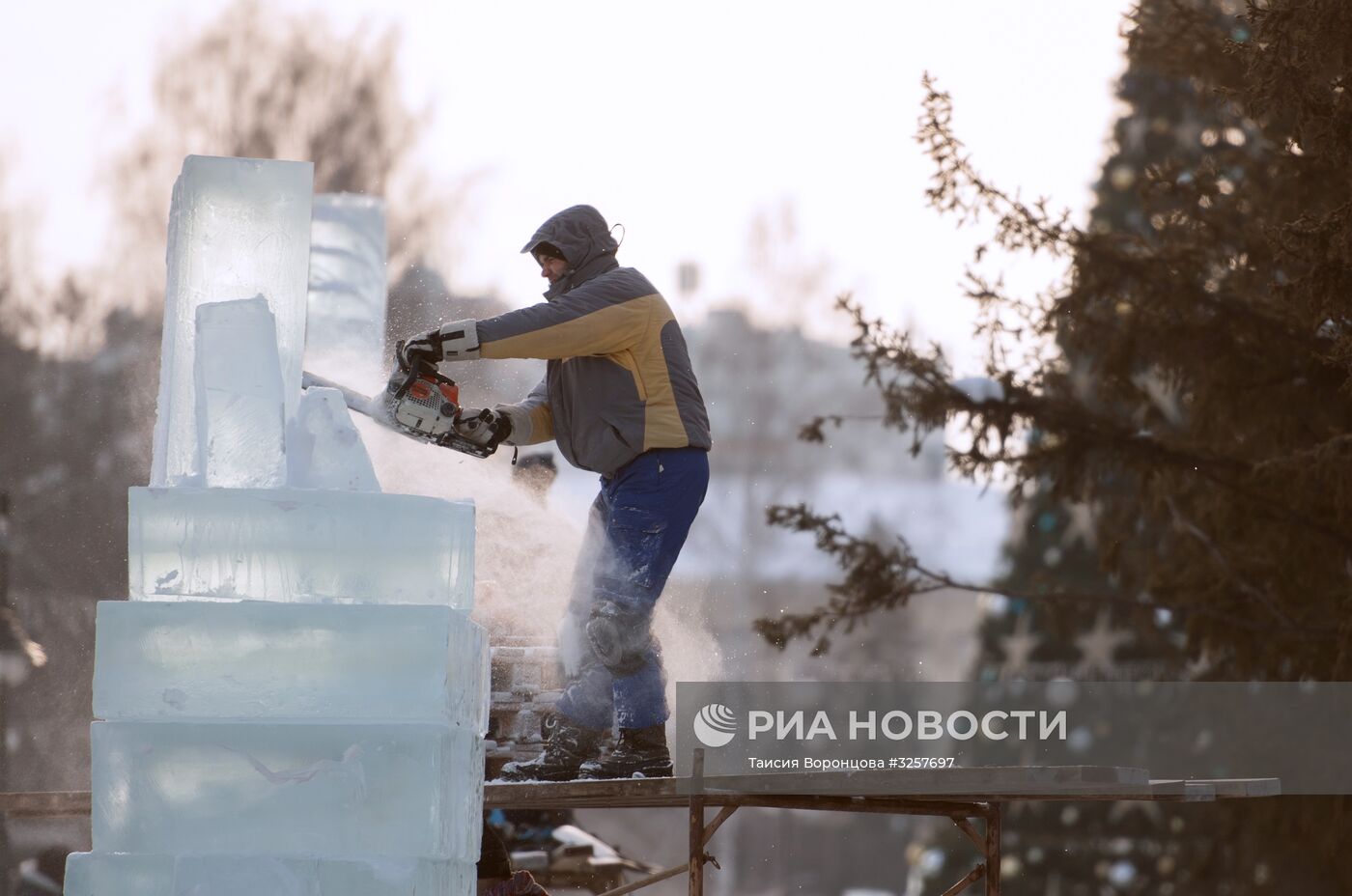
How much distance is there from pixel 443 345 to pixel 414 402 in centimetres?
22

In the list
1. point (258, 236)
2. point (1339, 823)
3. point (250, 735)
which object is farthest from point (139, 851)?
point (1339, 823)

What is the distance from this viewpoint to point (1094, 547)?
1458cm

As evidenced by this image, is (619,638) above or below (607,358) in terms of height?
below

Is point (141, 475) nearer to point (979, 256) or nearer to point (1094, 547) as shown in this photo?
point (979, 256)

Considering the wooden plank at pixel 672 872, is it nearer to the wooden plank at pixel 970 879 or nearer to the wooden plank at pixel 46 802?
the wooden plank at pixel 970 879

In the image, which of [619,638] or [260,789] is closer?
[260,789]

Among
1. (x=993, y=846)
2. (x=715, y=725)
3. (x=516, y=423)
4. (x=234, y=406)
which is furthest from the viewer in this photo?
(x=715, y=725)

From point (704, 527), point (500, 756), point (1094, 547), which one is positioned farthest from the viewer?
point (704, 527)

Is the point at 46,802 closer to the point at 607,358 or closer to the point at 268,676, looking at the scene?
the point at 268,676

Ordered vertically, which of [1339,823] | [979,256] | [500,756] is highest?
[979,256]

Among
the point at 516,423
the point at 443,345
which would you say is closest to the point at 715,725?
the point at 516,423

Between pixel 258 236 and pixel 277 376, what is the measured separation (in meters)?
0.34

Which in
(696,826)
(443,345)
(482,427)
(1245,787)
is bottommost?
(696,826)

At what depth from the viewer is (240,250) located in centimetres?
392
